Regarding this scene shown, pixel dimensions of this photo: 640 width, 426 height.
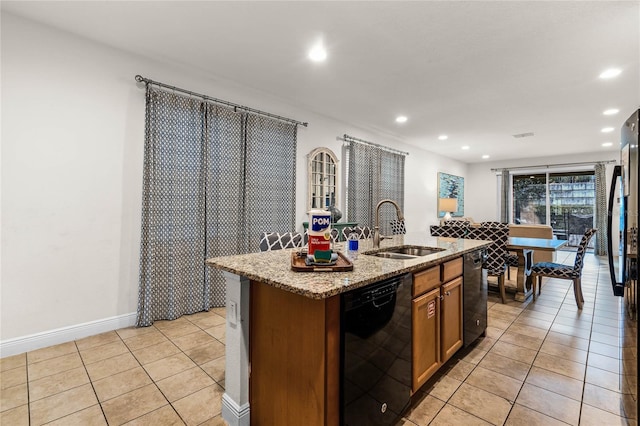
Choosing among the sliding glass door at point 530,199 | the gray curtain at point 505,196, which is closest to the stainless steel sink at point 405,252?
A: the gray curtain at point 505,196

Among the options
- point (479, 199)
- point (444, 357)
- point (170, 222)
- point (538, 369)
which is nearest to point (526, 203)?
point (479, 199)

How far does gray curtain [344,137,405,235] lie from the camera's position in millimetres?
4977

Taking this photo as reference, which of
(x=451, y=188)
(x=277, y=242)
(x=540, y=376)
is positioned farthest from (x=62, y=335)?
(x=451, y=188)

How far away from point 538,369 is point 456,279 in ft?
2.89

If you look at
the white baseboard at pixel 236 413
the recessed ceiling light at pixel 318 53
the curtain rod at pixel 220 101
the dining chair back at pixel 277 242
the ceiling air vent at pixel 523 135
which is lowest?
the white baseboard at pixel 236 413

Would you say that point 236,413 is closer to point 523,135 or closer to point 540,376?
point 540,376

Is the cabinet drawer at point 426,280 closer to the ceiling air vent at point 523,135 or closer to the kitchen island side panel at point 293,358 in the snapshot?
the kitchen island side panel at point 293,358

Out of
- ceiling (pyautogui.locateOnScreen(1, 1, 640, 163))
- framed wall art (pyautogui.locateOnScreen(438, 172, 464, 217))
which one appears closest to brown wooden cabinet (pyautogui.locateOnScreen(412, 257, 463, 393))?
ceiling (pyautogui.locateOnScreen(1, 1, 640, 163))

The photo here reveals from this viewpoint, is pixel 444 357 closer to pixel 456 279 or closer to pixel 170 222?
pixel 456 279

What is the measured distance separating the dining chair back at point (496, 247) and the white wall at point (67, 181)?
3.80m

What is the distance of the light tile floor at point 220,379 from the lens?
1.66 meters

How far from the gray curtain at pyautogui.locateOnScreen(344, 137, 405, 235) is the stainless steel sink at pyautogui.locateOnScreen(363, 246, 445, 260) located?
8.01ft

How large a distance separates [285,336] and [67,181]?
2418mm

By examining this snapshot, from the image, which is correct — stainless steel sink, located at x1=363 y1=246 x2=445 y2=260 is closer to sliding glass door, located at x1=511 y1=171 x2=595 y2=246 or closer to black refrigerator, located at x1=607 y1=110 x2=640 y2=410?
black refrigerator, located at x1=607 y1=110 x2=640 y2=410
